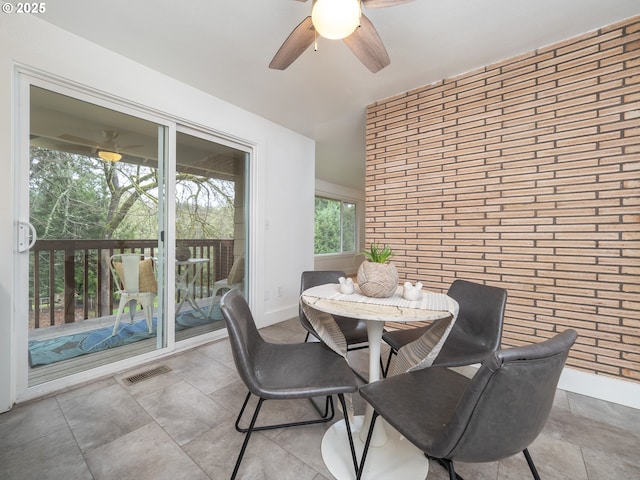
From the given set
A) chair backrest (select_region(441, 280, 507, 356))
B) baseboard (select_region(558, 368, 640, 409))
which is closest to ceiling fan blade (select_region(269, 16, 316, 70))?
chair backrest (select_region(441, 280, 507, 356))

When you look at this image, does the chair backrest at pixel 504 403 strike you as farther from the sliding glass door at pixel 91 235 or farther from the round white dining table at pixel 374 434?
the sliding glass door at pixel 91 235

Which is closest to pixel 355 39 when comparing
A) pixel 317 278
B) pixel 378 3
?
pixel 378 3

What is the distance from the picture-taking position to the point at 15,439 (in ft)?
4.85

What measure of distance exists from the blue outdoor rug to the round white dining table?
1.90m

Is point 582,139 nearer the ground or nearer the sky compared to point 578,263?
nearer the sky

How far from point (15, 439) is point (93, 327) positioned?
0.86m

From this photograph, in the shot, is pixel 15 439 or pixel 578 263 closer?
pixel 15 439

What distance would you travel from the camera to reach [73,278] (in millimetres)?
2088

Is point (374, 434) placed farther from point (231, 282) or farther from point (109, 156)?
point (109, 156)

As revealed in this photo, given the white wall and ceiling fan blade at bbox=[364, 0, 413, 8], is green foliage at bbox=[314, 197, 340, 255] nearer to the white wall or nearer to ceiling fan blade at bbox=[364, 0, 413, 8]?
the white wall

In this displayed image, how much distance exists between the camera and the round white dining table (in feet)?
3.95

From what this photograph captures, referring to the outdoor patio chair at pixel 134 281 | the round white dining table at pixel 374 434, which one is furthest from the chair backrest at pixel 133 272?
the round white dining table at pixel 374 434

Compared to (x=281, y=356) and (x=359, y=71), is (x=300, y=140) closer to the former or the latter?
(x=359, y=71)

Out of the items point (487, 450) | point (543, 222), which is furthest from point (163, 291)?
point (543, 222)
